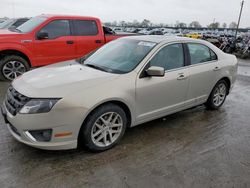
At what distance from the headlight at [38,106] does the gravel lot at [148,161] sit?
694mm

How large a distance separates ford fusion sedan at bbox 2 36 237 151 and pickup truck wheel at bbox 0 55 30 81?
2.92m

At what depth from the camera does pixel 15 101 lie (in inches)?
111

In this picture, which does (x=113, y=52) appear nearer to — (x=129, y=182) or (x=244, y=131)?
(x=129, y=182)

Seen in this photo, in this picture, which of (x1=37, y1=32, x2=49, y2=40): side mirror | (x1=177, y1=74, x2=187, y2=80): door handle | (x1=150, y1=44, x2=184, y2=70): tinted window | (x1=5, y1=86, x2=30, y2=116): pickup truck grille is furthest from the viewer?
(x1=37, y1=32, x2=49, y2=40): side mirror

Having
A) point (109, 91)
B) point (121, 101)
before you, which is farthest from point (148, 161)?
point (109, 91)

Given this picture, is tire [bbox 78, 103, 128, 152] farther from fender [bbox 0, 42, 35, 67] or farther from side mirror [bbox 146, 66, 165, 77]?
fender [bbox 0, 42, 35, 67]

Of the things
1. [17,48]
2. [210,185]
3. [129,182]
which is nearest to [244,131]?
[210,185]

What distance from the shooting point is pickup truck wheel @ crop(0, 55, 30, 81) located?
5996 mm

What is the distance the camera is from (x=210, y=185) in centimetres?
258

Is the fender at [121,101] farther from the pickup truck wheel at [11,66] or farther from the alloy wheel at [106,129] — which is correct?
the pickup truck wheel at [11,66]

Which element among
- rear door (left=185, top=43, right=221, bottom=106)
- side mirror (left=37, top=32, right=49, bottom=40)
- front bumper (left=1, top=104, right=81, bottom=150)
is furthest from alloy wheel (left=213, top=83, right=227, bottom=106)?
side mirror (left=37, top=32, right=49, bottom=40)

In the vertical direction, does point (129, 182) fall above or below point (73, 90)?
below

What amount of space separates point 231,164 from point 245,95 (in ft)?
11.6

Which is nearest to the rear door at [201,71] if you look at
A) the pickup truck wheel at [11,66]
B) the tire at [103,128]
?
the tire at [103,128]
